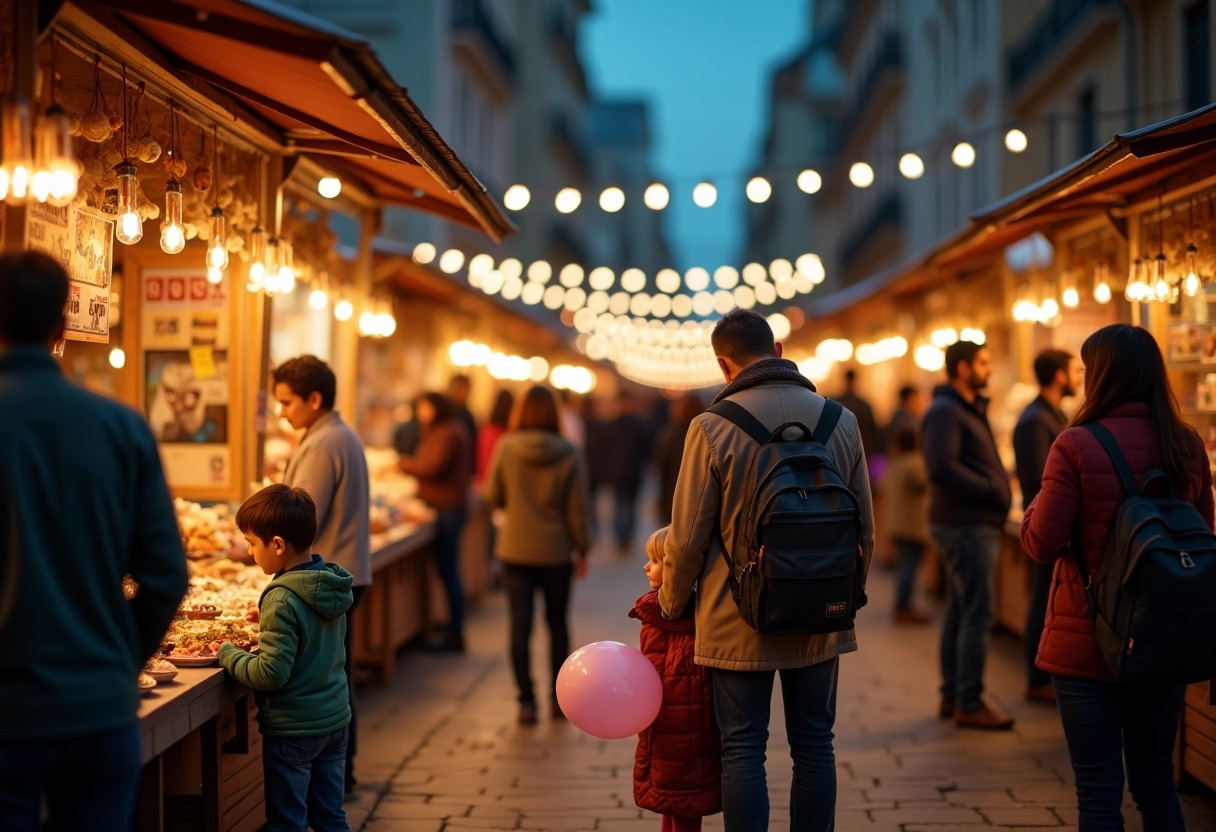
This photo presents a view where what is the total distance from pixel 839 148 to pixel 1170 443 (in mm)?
37545

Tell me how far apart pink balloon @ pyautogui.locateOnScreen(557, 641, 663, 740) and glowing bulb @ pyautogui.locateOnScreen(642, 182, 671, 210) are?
25.3 ft

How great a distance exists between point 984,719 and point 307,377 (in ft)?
13.5

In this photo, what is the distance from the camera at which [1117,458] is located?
400 cm

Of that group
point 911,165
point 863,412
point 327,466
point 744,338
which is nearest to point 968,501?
point 744,338

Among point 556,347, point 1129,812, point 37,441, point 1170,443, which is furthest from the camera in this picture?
point 556,347

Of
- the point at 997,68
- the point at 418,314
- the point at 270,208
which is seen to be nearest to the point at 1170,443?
the point at 270,208

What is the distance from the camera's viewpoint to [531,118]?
39.8m

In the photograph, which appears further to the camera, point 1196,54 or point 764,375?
point 1196,54

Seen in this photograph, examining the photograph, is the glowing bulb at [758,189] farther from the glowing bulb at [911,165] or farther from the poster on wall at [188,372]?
the poster on wall at [188,372]

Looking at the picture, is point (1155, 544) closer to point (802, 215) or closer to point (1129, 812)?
point (1129, 812)

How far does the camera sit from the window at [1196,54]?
1173cm

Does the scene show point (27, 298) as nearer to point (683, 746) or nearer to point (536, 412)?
point (683, 746)

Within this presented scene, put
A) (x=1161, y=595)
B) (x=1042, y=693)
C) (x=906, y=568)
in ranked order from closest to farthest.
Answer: (x=1161, y=595) < (x=1042, y=693) < (x=906, y=568)

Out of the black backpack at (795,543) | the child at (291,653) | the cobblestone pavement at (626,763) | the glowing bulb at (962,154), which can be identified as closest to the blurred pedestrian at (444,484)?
the cobblestone pavement at (626,763)
